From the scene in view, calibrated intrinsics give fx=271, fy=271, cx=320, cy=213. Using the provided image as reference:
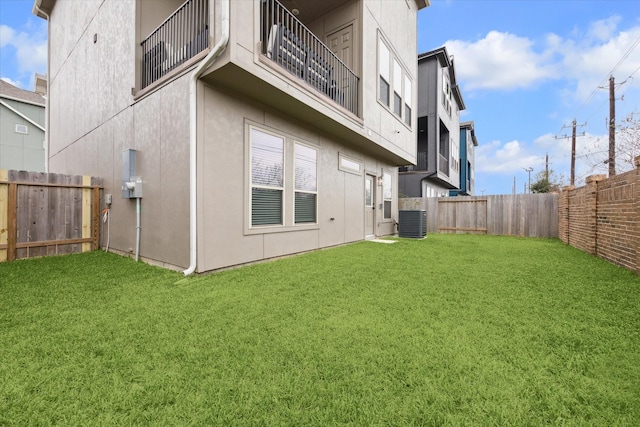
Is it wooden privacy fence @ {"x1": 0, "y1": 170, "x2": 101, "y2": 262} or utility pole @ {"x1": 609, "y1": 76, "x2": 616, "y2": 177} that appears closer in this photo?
wooden privacy fence @ {"x1": 0, "y1": 170, "x2": 101, "y2": 262}

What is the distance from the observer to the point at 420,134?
51.7 ft

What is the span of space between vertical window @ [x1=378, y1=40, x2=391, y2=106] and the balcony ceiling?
1522 mm

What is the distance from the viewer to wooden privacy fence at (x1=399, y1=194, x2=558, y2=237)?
9531 mm

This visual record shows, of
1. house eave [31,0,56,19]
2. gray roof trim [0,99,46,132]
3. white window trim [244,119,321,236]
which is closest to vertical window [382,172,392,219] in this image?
white window trim [244,119,321,236]

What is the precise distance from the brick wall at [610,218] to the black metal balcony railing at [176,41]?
693cm

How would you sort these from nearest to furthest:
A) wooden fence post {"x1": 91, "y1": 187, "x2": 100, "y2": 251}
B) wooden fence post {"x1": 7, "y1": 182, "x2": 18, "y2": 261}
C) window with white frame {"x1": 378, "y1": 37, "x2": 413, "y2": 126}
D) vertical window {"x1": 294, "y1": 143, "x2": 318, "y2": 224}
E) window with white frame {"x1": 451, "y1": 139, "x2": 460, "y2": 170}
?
wooden fence post {"x1": 7, "y1": 182, "x2": 18, "y2": 261} < vertical window {"x1": 294, "y1": 143, "x2": 318, "y2": 224} < wooden fence post {"x1": 91, "y1": 187, "x2": 100, "y2": 251} < window with white frame {"x1": 378, "y1": 37, "x2": 413, "y2": 126} < window with white frame {"x1": 451, "y1": 139, "x2": 460, "y2": 170}

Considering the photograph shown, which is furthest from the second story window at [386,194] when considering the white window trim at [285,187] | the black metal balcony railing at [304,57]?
the white window trim at [285,187]

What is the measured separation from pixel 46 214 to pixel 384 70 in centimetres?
858

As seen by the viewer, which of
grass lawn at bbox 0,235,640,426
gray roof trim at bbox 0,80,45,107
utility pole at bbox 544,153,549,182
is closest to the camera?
grass lawn at bbox 0,235,640,426

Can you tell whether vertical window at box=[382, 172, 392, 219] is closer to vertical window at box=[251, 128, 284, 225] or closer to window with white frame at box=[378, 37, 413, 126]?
window with white frame at box=[378, 37, 413, 126]

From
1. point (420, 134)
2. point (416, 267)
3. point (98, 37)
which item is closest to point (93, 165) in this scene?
point (98, 37)

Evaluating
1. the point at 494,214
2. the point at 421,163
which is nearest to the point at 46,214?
the point at 494,214

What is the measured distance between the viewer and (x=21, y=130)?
1355cm

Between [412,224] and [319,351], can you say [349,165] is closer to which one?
[412,224]
